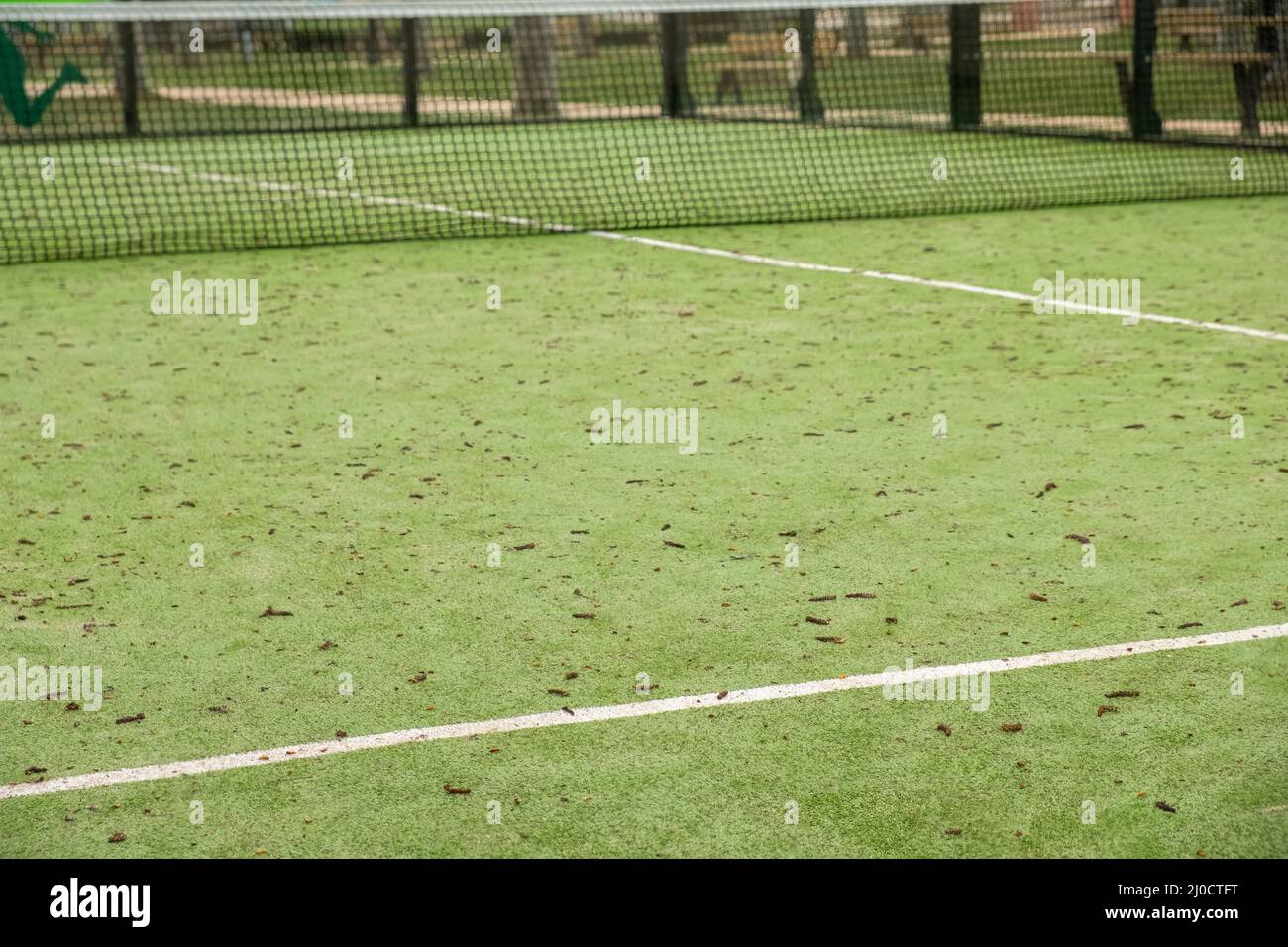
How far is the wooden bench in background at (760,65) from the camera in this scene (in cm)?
2659

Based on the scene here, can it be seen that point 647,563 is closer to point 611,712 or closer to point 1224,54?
point 611,712

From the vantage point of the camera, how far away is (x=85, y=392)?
8820 millimetres

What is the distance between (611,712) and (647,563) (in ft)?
4.31

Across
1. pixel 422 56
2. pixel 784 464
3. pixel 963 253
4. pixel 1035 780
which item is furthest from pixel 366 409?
pixel 422 56

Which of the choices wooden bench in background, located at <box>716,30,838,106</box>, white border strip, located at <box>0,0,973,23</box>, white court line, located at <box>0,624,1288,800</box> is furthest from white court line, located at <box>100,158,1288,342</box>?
wooden bench in background, located at <box>716,30,838,106</box>

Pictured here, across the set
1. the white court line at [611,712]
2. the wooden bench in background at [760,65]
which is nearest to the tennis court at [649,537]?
the white court line at [611,712]

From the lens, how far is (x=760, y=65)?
26.2 metres

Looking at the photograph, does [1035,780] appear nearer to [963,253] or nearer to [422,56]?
[963,253]

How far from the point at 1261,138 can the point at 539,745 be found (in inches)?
675

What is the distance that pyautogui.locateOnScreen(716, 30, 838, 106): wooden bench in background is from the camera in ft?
87.2

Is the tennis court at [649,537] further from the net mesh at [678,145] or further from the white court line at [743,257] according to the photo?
the net mesh at [678,145]

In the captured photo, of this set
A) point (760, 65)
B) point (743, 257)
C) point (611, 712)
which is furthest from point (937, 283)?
point (760, 65)

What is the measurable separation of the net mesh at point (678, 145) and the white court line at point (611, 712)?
965 cm

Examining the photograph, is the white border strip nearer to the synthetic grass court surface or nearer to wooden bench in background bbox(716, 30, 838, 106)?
the synthetic grass court surface
